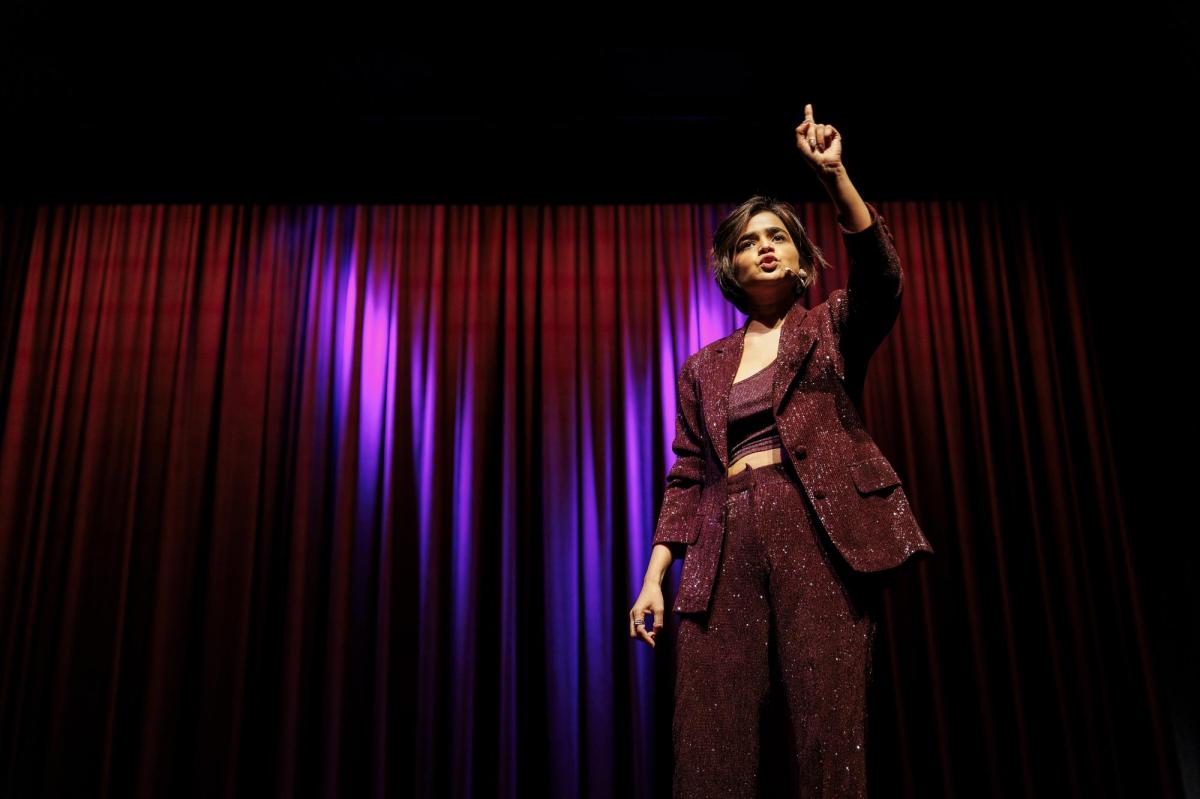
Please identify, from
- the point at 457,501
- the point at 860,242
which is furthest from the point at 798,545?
the point at 457,501

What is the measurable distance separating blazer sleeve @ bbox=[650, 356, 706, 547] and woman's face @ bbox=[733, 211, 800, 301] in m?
0.23

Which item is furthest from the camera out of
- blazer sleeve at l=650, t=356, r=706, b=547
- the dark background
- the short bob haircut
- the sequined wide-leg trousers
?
the dark background

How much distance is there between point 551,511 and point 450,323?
0.88m

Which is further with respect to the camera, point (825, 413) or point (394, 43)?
point (394, 43)

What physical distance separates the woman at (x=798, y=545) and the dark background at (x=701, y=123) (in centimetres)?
185

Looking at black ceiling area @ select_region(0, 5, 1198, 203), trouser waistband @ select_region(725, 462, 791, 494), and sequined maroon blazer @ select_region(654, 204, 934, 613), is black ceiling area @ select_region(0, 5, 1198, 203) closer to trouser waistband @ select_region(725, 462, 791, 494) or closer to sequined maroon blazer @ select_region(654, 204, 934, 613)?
sequined maroon blazer @ select_region(654, 204, 934, 613)

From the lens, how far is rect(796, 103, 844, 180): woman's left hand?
1365 millimetres

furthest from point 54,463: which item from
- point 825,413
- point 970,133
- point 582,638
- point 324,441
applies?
point 970,133

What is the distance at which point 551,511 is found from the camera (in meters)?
2.97

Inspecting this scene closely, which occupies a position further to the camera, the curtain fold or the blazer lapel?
the curtain fold

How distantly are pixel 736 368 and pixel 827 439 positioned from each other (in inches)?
11.3

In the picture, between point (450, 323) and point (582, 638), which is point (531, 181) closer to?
point (450, 323)

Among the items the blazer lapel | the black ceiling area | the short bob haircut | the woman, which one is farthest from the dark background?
the woman

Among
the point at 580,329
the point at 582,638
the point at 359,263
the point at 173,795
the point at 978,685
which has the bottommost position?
the point at 173,795
